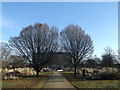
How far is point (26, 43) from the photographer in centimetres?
3516

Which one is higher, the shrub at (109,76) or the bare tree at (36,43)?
the bare tree at (36,43)

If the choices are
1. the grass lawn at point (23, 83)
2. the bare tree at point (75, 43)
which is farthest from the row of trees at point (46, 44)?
the grass lawn at point (23, 83)

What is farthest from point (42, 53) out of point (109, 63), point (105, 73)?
point (109, 63)

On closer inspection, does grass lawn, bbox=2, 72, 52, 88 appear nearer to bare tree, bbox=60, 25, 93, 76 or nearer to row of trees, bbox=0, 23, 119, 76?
row of trees, bbox=0, 23, 119, 76

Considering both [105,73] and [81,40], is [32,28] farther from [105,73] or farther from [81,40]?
[105,73]

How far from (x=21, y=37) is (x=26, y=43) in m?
1.52

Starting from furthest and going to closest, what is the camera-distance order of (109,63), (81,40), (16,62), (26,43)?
(16,62), (109,63), (81,40), (26,43)

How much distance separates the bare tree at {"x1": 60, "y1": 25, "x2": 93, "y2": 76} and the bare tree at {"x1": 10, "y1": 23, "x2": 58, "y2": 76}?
3.44m

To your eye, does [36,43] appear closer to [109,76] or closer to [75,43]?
[75,43]

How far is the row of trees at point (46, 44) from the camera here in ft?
115

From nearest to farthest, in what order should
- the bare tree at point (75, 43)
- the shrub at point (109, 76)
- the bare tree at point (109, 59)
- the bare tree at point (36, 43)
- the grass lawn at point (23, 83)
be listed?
the grass lawn at point (23, 83), the shrub at point (109, 76), the bare tree at point (36, 43), the bare tree at point (75, 43), the bare tree at point (109, 59)

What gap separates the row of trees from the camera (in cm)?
3503

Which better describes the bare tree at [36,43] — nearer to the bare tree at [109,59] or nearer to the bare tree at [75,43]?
the bare tree at [75,43]

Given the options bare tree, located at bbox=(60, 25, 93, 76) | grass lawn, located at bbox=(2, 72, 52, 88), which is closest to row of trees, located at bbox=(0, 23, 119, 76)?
bare tree, located at bbox=(60, 25, 93, 76)
